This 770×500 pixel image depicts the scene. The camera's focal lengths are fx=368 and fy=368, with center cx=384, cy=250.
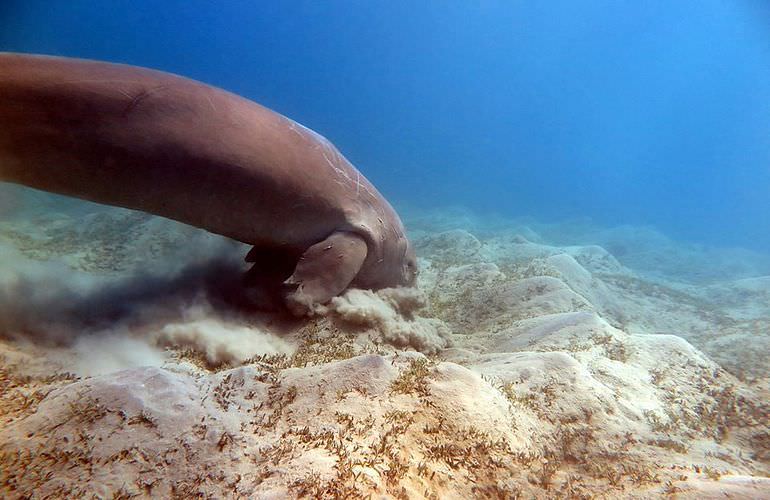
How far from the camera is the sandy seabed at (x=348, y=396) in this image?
1860 millimetres

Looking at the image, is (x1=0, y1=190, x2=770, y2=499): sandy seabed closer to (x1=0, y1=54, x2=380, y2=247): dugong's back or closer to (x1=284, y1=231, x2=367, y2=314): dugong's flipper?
(x1=284, y1=231, x2=367, y2=314): dugong's flipper

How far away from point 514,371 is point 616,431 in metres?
0.87

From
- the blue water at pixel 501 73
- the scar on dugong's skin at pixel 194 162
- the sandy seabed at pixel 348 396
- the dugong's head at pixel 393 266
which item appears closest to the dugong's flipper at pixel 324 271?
the scar on dugong's skin at pixel 194 162

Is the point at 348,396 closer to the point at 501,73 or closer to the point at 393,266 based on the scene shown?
the point at 393,266

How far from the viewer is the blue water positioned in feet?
335

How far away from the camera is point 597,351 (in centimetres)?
433

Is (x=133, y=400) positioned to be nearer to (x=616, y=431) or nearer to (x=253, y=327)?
(x=253, y=327)

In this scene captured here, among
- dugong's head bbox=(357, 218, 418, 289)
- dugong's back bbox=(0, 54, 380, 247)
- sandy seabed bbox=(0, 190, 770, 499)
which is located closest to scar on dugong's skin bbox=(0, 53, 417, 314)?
dugong's back bbox=(0, 54, 380, 247)

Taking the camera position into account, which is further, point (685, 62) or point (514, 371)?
point (685, 62)

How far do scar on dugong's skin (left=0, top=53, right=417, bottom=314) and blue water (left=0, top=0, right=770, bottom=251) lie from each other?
81.6m

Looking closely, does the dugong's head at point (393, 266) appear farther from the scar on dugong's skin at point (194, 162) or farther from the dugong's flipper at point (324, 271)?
the dugong's flipper at point (324, 271)

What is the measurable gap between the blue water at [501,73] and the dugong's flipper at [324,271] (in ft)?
268

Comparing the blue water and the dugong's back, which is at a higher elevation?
the blue water

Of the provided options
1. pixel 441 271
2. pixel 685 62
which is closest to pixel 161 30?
pixel 441 271
